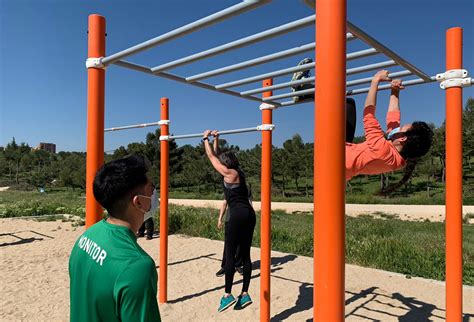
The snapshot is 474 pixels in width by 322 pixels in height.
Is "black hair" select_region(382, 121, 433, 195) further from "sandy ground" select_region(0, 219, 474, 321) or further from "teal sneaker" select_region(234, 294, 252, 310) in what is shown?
"teal sneaker" select_region(234, 294, 252, 310)

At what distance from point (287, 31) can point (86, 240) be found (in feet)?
3.45

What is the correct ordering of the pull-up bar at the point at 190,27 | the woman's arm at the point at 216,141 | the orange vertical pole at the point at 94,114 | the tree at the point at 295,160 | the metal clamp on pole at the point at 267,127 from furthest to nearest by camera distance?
the tree at the point at 295,160 < the woman's arm at the point at 216,141 < the metal clamp on pole at the point at 267,127 < the orange vertical pole at the point at 94,114 < the pull-up bar at the point at 190,27

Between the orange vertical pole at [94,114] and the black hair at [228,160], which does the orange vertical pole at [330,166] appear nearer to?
the orange vertical pole at [94,114]

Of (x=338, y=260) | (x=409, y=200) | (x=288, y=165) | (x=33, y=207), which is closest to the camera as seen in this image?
(x=338, y=260)

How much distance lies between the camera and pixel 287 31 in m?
1.41

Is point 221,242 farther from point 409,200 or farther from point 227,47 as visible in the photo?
point 409,200

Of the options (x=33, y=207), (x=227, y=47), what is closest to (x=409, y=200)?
(x=33, y=207)

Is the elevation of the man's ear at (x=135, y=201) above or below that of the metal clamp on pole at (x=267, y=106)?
below

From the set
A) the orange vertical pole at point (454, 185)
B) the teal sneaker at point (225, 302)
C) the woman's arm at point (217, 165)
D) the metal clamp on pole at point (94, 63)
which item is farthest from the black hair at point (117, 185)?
the teal sneaker at point (225, 302)

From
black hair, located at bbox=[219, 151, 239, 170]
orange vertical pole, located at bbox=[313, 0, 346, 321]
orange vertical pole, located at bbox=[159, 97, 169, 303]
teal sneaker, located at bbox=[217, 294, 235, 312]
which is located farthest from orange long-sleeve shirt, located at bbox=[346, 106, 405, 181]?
teal sneaker, located at bbox=[217, 294, 235, 312]

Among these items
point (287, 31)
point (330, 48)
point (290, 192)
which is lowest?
point (290, 192)

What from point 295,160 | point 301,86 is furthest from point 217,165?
point 295,160

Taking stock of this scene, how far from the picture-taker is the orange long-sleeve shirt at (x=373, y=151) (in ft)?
6.96

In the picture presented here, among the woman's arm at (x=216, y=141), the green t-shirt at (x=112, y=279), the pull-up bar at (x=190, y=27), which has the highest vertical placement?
the pull-up bar at (x=190, y=27)
